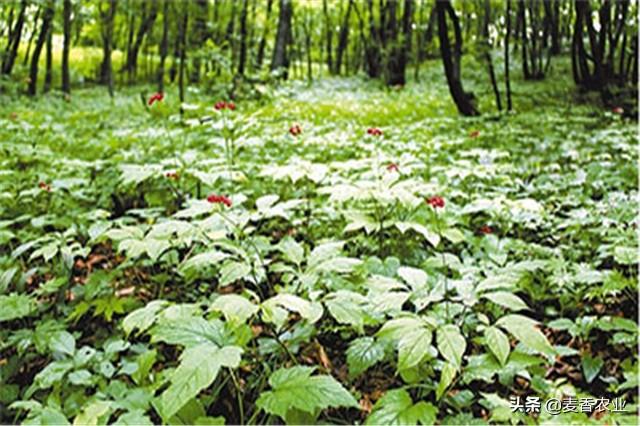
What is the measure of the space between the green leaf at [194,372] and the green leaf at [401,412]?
1.51 feet

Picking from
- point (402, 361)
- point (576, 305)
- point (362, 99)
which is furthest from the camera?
point (362, 99)

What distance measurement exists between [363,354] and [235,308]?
1.83 feet

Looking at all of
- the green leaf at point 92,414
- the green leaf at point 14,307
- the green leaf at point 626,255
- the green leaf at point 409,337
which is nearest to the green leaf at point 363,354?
the green leaf at point 409,337

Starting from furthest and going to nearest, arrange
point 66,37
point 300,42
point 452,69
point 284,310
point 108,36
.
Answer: point 300,42, point 108,36, point 66,37, point 452,69, point 284,310

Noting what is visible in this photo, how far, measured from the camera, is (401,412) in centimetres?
148

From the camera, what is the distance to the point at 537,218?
3055 millimetres

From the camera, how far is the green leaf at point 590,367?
80.2 inches

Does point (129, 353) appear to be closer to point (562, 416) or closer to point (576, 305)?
point (562, 416)

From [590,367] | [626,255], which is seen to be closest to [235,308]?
[590,367]

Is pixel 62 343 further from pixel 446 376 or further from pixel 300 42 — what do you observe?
pixel 300 42

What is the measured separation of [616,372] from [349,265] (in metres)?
1.27

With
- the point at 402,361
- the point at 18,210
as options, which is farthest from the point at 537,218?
the point at 18,210

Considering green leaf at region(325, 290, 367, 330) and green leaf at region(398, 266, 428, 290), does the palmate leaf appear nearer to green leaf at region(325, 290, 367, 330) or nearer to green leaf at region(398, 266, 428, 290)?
green leaf at region(325, 290, 367, 330)

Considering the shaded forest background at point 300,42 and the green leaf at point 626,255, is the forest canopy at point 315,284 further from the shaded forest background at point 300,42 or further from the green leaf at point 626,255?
the shaded forest background at point 300,42
